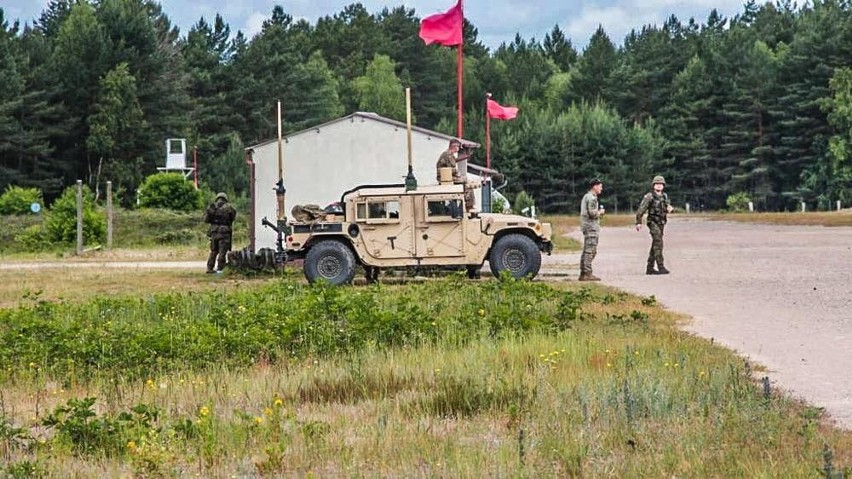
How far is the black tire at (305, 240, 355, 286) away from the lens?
2050 cm

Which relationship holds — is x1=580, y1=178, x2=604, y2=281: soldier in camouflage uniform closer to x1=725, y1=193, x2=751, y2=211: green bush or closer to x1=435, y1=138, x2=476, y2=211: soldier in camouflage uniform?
x1=435, y1=138, x2=476, y2=211: soldier in camouflage uniform

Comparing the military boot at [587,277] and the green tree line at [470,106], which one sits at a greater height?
the green tree line at [470,106]

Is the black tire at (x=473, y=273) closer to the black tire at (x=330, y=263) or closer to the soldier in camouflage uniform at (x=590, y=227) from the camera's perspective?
the soldier in camouflage uniform at (x=590, y=227)

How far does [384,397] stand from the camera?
8.89 metres

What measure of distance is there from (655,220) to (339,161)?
864 cm

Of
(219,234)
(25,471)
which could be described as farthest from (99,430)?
(219,234)

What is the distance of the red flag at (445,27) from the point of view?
30.9 metres

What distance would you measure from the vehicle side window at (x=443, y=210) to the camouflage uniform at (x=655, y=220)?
3.78 meters

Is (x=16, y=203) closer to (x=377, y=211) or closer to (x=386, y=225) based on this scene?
(x=377, y=211)

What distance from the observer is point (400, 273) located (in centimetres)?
2319

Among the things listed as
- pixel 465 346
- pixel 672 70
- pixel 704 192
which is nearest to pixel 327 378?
pixel 465 346

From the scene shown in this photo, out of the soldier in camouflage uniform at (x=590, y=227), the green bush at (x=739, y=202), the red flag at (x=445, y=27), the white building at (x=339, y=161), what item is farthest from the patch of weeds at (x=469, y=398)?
the green bush at (x=739, y=202)

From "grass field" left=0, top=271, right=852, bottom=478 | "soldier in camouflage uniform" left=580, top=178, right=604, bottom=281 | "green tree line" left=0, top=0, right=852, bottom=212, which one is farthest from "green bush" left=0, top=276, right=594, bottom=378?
"green tree line" left=0, top=0, right=852, bottom=212

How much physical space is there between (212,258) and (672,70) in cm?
8156
